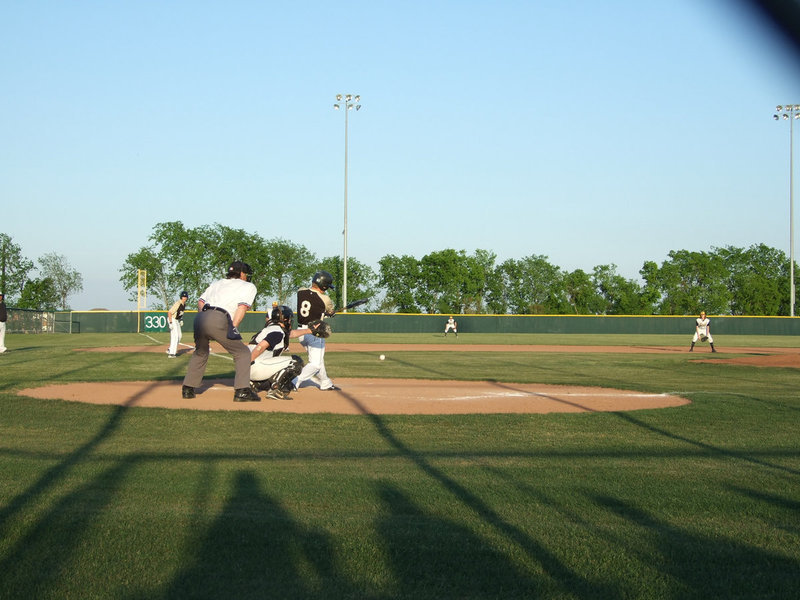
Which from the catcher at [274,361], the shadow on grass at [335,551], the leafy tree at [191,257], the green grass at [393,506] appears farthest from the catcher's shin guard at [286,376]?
the leafy tree at [191,257]

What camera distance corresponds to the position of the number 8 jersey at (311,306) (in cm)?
1124

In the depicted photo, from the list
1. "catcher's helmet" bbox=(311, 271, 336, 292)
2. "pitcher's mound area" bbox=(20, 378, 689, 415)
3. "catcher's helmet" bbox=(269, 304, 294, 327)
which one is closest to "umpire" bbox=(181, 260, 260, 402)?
"pitcher's mound area" bbox=(20, 378, 689, 415)

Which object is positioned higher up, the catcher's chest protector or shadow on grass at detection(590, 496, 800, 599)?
the catcher's chest protector

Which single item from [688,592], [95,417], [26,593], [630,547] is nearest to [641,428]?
[630,547]

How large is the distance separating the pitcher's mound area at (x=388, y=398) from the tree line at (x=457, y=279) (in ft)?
248

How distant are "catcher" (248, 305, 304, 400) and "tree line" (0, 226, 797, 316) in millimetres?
76898

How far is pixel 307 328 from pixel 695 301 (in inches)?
3875

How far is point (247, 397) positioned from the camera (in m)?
10.2

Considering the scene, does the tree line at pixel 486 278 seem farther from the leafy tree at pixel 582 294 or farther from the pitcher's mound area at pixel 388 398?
the pitcher's mound area at pixel 388 398

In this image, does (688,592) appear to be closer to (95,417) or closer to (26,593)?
(26,593)

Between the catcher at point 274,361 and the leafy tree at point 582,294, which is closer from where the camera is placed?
the catcher at point 274,361

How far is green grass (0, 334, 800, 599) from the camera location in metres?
3.37

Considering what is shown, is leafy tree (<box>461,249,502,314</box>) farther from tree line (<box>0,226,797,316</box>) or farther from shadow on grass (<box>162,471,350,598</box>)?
shadow on grass (<box>162,471,350,598</box>)

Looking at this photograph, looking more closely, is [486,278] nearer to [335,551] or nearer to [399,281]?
[399,281]
